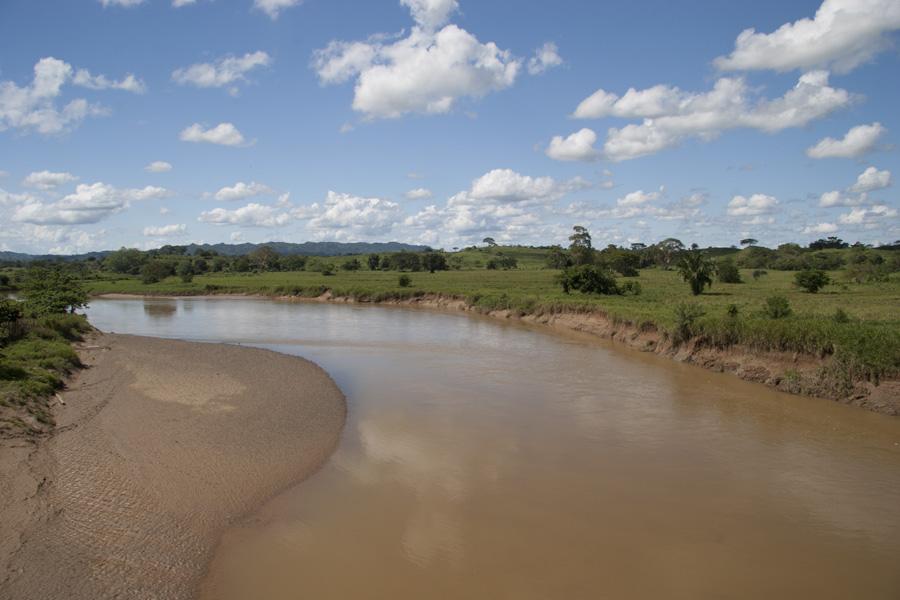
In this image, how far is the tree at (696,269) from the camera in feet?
147

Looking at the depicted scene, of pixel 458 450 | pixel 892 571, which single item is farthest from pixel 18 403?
pixel 892 571

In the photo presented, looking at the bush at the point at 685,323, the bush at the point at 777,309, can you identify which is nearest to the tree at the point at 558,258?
the bush at the point at 685,323

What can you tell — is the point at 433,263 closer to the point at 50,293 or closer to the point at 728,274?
the point at 728,274

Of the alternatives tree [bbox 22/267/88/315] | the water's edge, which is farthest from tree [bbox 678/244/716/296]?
tree [bbox 22/267/88/315]

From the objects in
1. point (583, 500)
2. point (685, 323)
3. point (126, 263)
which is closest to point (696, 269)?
point (685, 323)

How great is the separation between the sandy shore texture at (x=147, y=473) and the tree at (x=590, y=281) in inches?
1210

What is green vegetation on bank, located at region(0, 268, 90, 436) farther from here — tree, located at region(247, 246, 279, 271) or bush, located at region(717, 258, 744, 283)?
tree, located at region(247, 246, 279, 271)

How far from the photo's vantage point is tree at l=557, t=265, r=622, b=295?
154 ft

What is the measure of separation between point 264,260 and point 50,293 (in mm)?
85424

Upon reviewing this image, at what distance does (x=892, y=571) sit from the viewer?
919 centimetres

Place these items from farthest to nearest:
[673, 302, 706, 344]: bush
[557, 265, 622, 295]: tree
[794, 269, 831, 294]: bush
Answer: [557, 265, 622, 295]: tree → [794, 269, 831, 294]: bush → [673, 302, 706, 344]: bush

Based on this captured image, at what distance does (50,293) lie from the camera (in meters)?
34.2

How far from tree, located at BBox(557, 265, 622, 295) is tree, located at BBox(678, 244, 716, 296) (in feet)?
17.4

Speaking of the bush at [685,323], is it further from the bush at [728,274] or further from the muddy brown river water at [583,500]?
the bush at [728,274]
